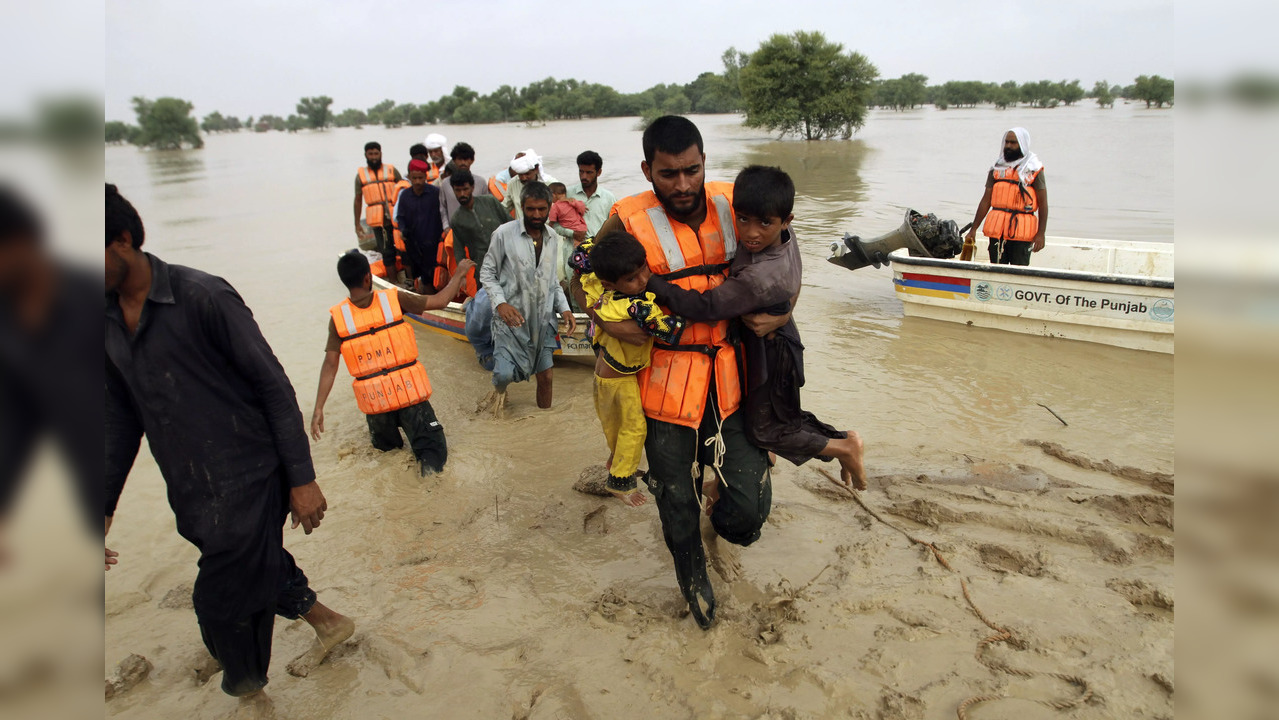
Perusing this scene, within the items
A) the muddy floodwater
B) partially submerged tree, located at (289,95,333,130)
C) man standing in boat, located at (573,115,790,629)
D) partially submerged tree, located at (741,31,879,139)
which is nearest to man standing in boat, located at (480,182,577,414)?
the muddy floodwater

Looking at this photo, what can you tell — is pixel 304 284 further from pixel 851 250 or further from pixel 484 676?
pixel 484 676

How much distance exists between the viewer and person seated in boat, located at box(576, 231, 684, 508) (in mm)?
2836

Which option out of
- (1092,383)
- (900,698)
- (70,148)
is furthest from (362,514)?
(1092,383)

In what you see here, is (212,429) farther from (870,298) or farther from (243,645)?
(870,298)

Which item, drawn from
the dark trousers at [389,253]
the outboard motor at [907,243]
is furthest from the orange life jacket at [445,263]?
the outboard motor at [907,243]

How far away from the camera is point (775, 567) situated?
3688 mm

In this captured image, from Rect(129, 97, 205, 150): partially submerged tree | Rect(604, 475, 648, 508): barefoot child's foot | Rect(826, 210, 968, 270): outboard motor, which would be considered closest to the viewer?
Rect(604, 475, 648, 508): barefoot child's foot

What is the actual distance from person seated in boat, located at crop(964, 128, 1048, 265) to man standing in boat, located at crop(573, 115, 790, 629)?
5594 millimetres

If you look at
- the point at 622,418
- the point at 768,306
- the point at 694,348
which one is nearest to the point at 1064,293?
the point at 768,306

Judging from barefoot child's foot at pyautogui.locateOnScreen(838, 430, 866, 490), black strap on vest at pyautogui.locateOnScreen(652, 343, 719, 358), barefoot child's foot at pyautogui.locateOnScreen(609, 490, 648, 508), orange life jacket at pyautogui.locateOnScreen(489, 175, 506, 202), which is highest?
orange life jacket at pyautogui.locateOnScreen(489, 175, 506, 202)

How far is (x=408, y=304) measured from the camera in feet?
16.5

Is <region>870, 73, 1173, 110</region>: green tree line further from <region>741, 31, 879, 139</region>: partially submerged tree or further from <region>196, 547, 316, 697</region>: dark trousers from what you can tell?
<region>196, 547, 316, 697</region>: dark trousers

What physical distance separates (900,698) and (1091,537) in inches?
64.2

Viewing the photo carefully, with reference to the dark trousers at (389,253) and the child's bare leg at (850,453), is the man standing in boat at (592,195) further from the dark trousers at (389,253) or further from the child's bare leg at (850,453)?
the child's bare leg at (850,453)
